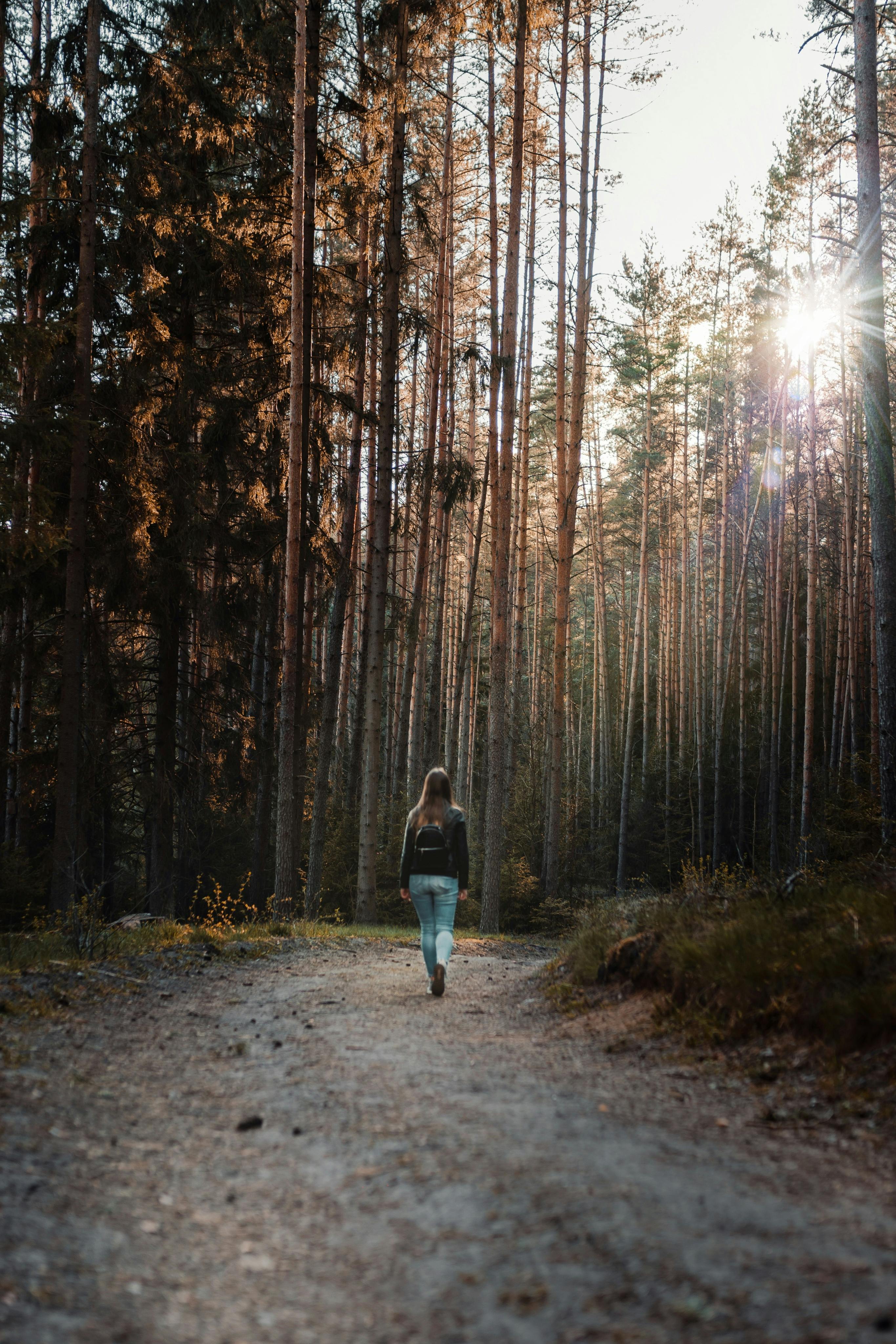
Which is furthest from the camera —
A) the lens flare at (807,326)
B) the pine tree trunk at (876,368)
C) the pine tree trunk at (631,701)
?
the pine tree trunk at (631,701)

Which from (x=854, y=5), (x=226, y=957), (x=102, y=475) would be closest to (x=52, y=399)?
(x=102, y=475)

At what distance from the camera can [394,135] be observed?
1341cm

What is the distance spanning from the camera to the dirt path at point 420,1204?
6.89 ft

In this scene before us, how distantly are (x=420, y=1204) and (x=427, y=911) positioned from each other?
440cm

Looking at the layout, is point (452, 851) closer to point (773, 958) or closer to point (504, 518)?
point (773, 958)

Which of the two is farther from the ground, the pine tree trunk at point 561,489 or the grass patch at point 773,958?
the pine tree trunk at point 561,489

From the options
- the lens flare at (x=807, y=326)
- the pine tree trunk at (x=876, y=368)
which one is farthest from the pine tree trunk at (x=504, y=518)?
the lens flare at (x=807, y=326)

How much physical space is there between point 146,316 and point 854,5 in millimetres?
9756

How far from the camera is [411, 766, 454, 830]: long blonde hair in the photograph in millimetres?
7250

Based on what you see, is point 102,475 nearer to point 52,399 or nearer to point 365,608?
point 52,399

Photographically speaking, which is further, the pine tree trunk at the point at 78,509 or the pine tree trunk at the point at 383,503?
the pine tree trunk at the point at 383,503

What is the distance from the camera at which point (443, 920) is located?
709 cm

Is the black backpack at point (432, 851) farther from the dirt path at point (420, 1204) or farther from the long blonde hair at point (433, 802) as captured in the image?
the dirt path at point (420, 1204)

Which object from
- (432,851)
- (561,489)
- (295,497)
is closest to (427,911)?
(432,851)
